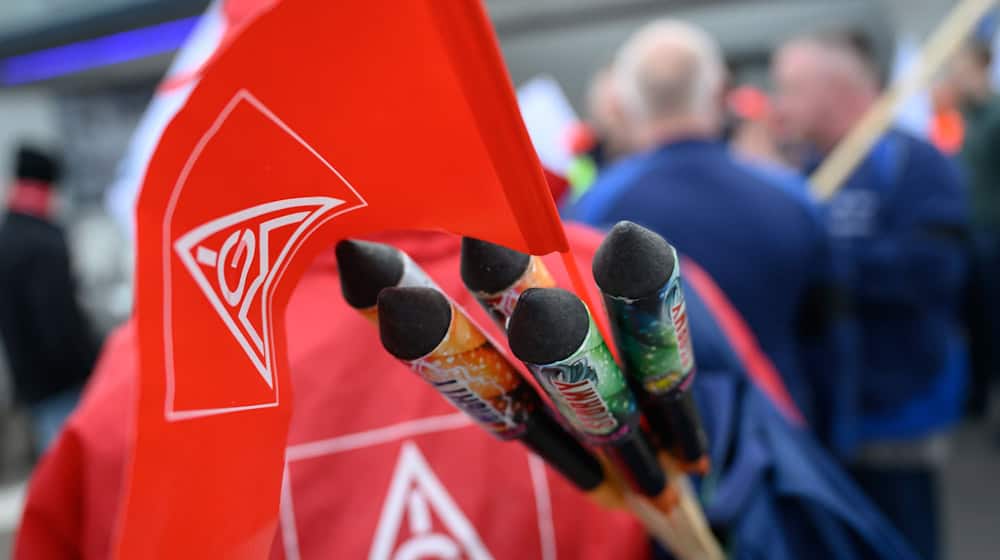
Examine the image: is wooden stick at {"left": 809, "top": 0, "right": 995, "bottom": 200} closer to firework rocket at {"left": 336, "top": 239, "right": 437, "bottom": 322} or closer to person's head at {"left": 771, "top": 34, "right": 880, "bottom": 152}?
person's head at {"left": 771, "top": 34, "right": 880, "bottom": 152}

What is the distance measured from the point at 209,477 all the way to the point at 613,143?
242 centimetres

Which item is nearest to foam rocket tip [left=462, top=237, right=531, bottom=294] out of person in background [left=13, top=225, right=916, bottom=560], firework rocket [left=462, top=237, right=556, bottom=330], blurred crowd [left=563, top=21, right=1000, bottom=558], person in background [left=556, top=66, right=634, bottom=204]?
firework rocket [left=462, top=237, right=556, bottom=330]

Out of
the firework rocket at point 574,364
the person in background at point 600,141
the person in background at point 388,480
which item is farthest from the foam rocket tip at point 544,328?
the person in background at point 600,141

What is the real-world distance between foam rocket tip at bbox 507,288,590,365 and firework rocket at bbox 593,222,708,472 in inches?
1.3

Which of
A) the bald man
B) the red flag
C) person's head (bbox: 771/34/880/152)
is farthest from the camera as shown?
person's head (bbox: 771/34/880/152)

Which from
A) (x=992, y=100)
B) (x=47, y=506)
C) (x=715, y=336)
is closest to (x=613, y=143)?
(x=992, y=100)

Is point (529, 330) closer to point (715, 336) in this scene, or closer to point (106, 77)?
point (715, 336)

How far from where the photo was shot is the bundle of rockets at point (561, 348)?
388 millimetres

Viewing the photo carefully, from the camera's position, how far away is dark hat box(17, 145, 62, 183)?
2.58 metres

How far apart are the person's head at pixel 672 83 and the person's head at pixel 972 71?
146 cm

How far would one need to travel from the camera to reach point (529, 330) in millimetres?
375

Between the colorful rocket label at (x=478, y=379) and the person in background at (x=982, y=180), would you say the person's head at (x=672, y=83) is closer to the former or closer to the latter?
the colorful rocket label at (x=478, y=379)

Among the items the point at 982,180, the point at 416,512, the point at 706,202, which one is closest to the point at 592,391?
the point at 416,512

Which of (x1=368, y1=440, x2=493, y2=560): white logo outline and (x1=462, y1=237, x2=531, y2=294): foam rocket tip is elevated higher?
(x1=462, y1=237, x2=531, y2=294): foam rocket tip
